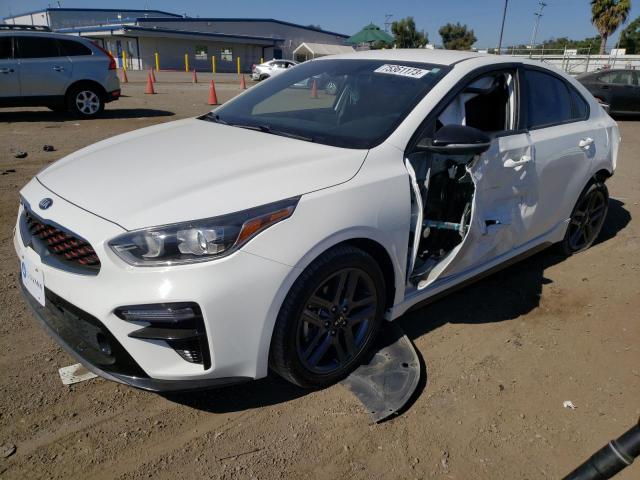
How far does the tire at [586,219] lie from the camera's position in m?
4.36

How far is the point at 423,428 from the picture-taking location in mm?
2455

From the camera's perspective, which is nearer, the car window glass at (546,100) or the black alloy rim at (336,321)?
the black alloy rim at (336,321)

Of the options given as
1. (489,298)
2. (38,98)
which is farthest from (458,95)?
(38,98)

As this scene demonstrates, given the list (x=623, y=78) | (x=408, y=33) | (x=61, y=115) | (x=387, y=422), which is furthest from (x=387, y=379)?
(x=408, y=33)

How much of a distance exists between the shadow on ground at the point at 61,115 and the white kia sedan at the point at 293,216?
883cm

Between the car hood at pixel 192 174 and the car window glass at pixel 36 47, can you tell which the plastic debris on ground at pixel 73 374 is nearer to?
the car hood at pixel 192 174

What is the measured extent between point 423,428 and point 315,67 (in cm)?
258

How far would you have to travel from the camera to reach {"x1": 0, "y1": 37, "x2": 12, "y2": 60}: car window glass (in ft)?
32.0

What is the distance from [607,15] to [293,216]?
163 feet

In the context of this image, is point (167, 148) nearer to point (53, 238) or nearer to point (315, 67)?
point (53, 238)

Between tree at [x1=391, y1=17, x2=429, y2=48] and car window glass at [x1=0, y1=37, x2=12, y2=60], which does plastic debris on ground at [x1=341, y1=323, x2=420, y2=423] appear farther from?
tree at [x1=391, y1=17, x2=429, y2=48]

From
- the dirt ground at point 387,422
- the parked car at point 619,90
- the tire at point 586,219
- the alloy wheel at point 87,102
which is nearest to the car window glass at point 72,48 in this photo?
the alloy wheel at point 87,102

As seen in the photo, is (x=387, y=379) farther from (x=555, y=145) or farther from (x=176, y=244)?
(x=555, y=145)

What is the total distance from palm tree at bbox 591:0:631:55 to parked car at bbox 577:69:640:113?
1199 inches
